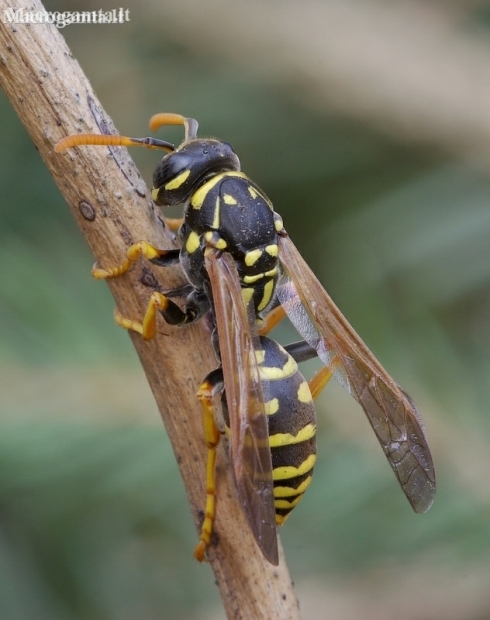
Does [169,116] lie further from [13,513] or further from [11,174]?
[13,513]

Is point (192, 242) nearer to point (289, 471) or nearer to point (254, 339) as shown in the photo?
point (254, 339)


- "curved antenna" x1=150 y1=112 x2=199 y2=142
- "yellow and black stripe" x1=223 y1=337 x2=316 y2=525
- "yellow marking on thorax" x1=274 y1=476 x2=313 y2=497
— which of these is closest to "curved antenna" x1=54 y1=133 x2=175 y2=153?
"curved antenna" x1=150 y1=112 x2=199 y2=142

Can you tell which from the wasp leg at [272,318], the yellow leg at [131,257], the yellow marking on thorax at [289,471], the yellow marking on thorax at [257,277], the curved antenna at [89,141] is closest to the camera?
the curved antenna at [89,141]

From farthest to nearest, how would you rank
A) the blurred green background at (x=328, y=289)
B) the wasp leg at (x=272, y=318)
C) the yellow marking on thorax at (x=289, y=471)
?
the blurred green background at (x=328, y=289) → the wasp leg at (x=272, y=318) → the yellow marking on thorax at (x=289, y=471)

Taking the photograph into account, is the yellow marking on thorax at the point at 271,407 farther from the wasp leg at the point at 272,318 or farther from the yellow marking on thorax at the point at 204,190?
the yellow marking on thorax at the point at 204,190

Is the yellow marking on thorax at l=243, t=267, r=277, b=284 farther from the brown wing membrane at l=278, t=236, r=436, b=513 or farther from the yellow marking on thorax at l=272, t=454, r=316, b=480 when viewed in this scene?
the yellow marking on thorax at l=272, t=454, r=316, b=480

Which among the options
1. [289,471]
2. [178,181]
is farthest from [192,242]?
[289,471]

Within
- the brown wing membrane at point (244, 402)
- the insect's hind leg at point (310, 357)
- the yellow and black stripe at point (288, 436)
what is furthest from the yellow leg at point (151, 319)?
the insect's hind leg at point (310, 357)
